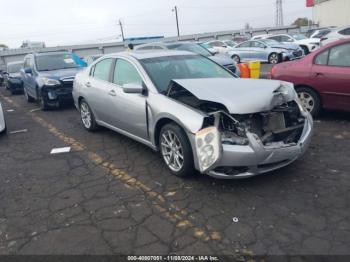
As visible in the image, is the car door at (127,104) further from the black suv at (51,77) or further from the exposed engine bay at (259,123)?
the black suv at (51,77)

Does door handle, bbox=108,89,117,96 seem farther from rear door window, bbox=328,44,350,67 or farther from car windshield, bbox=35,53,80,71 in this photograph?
car windshield, bbox=35,53,80,71

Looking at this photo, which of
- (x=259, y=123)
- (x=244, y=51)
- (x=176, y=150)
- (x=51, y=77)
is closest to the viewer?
(x=259, y=123)

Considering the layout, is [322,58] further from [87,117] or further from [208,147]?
[87,117]

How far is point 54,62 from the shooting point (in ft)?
33.8

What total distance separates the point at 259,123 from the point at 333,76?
264 cm

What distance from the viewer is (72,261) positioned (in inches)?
116

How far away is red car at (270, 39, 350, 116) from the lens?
5.77 meters

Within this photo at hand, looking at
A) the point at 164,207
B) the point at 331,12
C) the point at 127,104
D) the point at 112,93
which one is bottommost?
the point at 164,207

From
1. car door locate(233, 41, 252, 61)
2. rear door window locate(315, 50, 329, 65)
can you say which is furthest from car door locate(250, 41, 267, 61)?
rear door window locate(315, 50, 329, 65)

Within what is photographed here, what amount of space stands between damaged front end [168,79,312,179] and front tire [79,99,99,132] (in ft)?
9.03

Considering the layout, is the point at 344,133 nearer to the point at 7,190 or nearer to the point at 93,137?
the point at 93,137

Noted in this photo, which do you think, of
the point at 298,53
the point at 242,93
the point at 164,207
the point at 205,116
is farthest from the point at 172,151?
the point at 298,53

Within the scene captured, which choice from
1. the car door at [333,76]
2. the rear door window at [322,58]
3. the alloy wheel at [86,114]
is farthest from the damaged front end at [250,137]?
the alloy wheel at [86,114]

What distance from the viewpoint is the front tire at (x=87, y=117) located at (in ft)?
21.3
